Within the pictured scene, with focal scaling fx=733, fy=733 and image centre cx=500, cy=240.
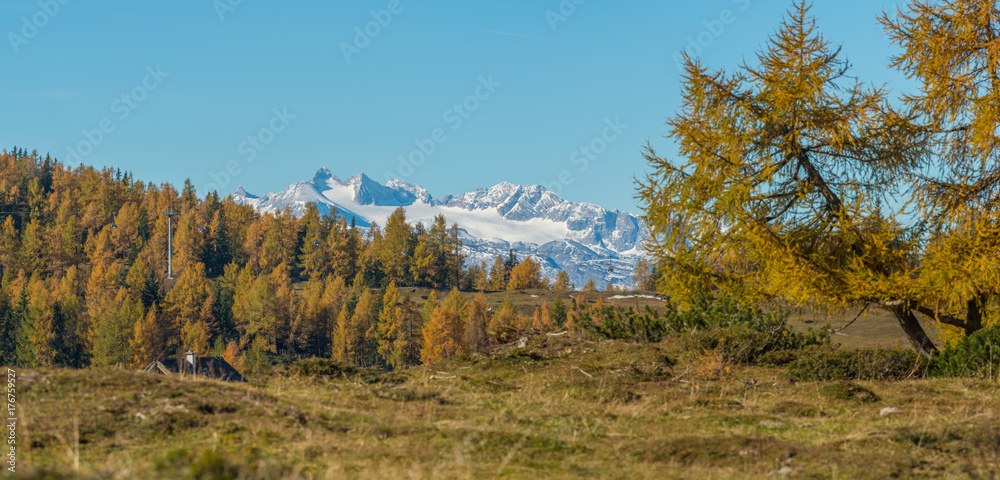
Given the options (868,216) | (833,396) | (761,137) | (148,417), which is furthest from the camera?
(761,137)

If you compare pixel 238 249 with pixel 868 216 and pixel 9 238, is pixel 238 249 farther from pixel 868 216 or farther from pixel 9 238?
pixel 868 216

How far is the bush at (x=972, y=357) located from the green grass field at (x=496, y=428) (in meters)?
1.26

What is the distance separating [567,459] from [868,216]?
10.3m

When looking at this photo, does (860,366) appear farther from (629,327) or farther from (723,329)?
(629,327)

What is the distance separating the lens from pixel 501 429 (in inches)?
269

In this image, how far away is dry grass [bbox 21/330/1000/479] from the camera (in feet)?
16.9

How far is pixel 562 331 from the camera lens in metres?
18.3

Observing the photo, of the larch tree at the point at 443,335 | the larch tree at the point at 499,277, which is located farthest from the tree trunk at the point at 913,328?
the larch tree at the point at 499,277

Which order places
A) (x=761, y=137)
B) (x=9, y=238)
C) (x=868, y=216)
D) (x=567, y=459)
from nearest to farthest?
1. (x=567, y=459)
2. (x=868, y=216)
3. (x=761, y=137)
4. (x=9, y=238)

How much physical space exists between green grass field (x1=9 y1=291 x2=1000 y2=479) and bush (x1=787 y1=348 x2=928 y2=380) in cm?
81

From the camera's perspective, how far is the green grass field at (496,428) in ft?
16.9

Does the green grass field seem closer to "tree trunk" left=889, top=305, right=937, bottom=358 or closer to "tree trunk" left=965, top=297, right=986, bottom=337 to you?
"tree trunk" left=889, top=305, right=937, bottom=358

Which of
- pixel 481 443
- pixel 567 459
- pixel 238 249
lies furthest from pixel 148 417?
pixel 238 249

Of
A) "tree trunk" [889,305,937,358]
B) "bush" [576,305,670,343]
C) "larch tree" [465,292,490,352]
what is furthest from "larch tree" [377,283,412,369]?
"tree trunk" [889,305,937,358]
